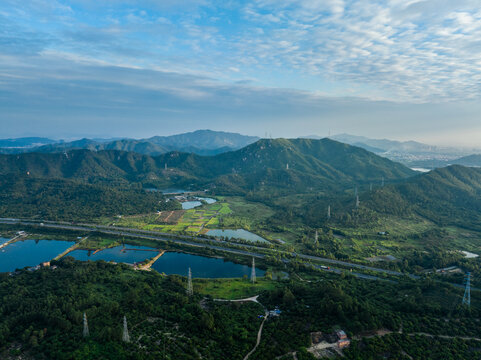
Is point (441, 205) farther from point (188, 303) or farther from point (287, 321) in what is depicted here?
point (188, 303)

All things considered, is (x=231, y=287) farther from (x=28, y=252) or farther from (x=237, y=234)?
(x=28, y=252)

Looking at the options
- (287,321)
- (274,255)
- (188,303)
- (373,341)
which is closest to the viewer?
(373,341)

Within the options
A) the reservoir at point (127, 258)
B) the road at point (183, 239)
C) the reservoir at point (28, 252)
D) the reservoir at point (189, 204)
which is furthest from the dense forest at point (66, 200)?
the reservoir at point (127, 258)

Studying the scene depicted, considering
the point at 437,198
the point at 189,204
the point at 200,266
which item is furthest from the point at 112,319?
the point at 437,198

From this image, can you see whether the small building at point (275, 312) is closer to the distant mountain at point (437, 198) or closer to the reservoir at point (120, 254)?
the reservoir at point (120, 254)

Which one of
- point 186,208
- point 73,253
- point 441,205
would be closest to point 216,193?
point 186,208

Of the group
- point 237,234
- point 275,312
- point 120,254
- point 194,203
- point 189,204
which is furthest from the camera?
point 194,203
